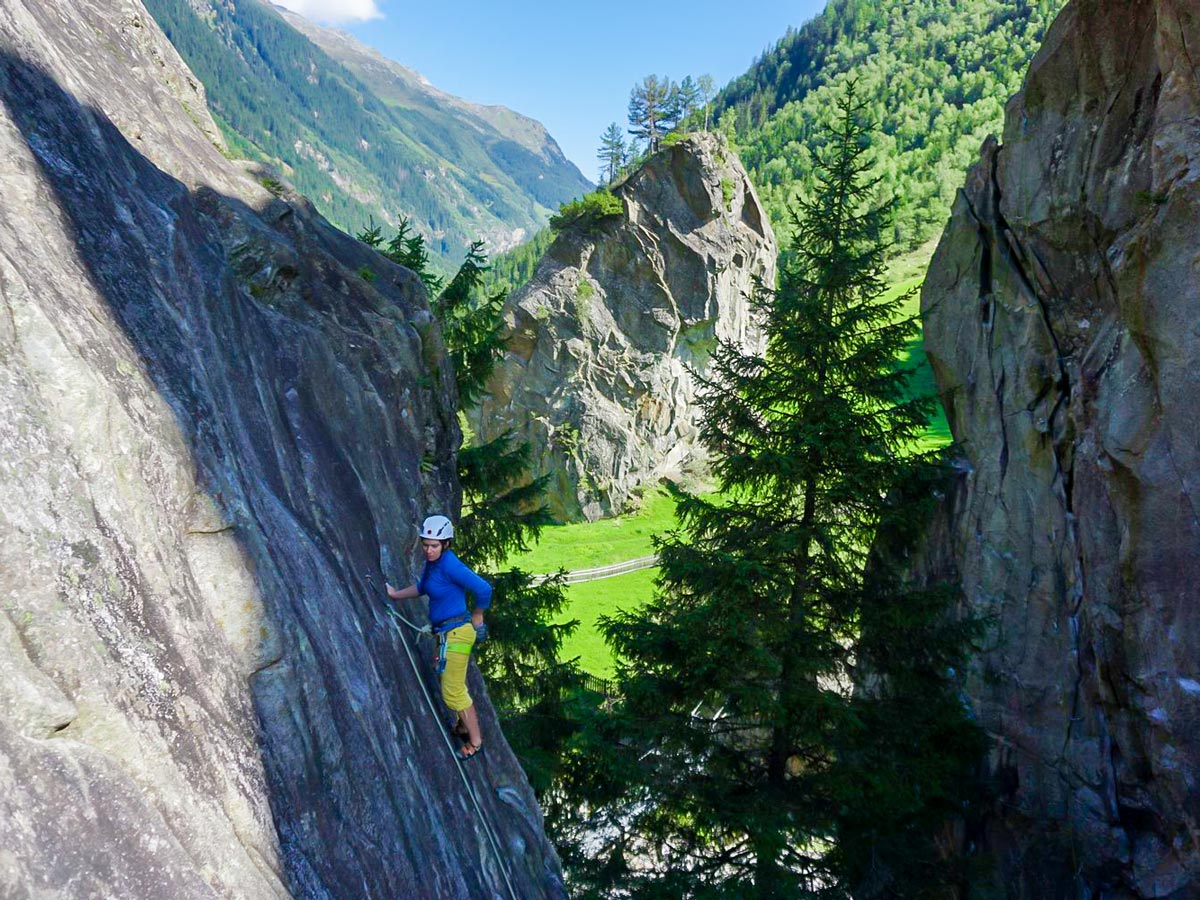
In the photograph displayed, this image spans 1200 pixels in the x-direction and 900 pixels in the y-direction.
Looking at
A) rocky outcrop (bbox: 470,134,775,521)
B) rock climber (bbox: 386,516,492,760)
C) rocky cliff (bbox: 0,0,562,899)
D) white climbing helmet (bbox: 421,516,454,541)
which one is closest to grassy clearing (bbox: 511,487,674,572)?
rocky outcrop (bbox: 470,134,775,521)

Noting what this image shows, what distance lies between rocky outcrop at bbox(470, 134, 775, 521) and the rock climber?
39.6 meters

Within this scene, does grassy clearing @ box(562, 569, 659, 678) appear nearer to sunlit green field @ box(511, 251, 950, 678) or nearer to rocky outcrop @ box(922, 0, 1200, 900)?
sunlit green field @ box(511, 251, 950, 678)

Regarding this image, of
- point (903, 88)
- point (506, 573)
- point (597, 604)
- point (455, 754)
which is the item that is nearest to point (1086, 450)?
point (506, 573)

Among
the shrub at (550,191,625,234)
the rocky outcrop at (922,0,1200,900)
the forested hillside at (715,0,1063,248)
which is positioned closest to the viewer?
the rocky outcrop at (922,0,1200,900)

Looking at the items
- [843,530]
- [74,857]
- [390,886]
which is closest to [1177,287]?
[843,530]

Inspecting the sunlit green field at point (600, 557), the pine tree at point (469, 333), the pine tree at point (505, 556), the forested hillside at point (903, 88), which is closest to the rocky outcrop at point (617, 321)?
the sunlit green field at point (600, 557)

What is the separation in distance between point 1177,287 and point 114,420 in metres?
11.9

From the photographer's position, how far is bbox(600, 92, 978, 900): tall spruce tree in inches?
398

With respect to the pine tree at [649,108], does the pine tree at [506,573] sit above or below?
below

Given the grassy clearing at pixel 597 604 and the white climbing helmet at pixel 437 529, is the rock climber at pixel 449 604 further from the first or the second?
the grassy clearing at pixel 597 604

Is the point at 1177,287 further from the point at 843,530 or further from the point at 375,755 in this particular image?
the point at 375,755

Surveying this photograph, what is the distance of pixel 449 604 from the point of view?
715cm

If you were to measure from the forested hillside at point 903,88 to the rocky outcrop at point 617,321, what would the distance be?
1770 inches

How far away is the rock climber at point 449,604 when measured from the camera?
706 cm
